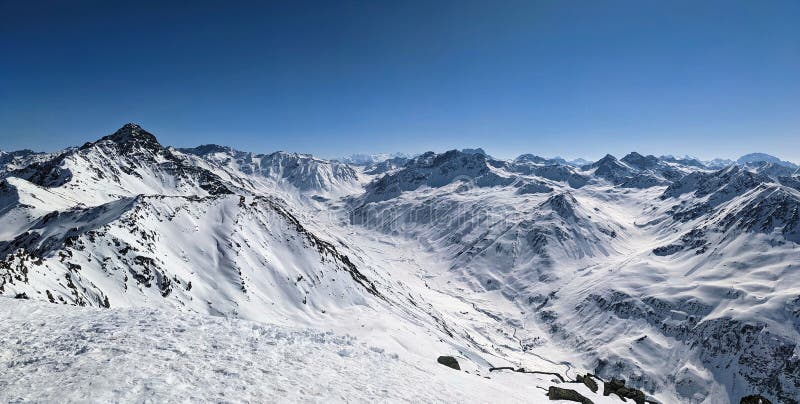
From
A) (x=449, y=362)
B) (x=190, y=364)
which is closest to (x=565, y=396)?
(x=449, y=362)

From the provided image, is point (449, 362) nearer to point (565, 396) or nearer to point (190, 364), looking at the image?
point (565, 396)

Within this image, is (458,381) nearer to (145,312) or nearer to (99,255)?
(145,312)

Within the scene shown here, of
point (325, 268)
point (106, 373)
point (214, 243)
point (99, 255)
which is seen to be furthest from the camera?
point (325, 268)

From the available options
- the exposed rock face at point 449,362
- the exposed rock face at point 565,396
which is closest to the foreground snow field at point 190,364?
the exposed rock face at point 565,396

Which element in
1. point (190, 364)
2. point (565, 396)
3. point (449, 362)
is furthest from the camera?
point (449, 362)

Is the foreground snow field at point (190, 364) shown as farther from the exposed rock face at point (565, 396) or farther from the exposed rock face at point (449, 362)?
the exposed rock face at point (449, 362)

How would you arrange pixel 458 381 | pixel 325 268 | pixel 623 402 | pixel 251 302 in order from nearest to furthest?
pixel 458 381, pixel 623 402, pixel 251 302, pixel 325 268

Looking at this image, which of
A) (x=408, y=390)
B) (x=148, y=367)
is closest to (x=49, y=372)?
(x=148, y=367)

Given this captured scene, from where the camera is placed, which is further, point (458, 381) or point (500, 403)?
point (458, 381)
